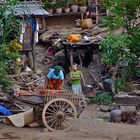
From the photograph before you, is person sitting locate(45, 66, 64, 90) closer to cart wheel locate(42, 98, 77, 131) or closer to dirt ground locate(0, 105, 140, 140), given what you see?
cart wheel locate(42, 98, 77, 131)

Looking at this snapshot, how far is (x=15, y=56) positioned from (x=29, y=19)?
335 centimetres

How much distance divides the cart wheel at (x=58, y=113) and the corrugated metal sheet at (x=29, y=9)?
24.7ft

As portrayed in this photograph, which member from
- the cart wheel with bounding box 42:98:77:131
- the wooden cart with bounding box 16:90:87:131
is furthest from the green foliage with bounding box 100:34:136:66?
the cart wheel with bounding box 42:98:77:131

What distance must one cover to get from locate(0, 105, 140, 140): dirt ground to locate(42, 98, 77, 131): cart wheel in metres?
0.25

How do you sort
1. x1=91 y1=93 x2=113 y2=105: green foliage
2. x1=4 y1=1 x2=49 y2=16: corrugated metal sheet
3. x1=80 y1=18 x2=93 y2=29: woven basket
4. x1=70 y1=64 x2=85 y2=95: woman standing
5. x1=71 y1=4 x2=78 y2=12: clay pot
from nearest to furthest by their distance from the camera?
x1=91 y1=93 x2=113 y2=105: green foliage < x1=70 y1=64 x2=85 y2=95: woman standing < x1=4 y1=1 x2=49 y2=16: corrugated metal sheet < x1=80 y1=18 x2=93 y2=29: woven basket < x1=71 y1=4 x2=78 y2=12: clay pot

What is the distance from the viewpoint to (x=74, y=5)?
24875 mm

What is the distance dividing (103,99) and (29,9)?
5.00 metres

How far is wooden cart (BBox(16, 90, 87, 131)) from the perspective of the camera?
13289mm

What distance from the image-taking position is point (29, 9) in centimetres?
2111


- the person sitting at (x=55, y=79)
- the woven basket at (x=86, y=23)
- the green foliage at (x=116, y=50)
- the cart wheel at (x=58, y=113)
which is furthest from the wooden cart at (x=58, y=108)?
the woven basket at (x=86, y=23)

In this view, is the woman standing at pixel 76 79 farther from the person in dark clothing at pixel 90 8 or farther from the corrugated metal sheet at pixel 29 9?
the person in dark clothing at pixel 90 8

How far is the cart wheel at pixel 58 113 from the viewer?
13.3 metres

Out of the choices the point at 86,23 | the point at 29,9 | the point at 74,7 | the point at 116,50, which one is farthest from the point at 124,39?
the point at 74,7

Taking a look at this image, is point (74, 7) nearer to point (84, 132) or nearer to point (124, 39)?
point (124, 39)
